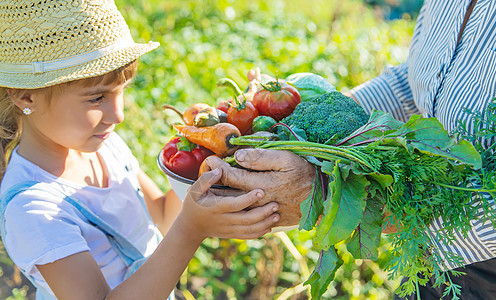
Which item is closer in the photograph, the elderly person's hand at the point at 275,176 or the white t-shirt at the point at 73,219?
the elderly person's hand at the point at 275,176

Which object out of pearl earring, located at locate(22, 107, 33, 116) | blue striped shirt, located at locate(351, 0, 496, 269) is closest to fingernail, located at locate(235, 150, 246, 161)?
blue striped shirt, located at locate(351, 0, 496, 269)

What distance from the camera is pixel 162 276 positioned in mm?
1577

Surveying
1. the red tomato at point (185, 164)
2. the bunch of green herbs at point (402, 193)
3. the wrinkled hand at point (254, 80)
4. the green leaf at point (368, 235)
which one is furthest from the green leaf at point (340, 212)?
the wrinkled hand at point (254, 80)

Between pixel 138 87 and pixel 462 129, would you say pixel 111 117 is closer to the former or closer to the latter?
pixel 462 129

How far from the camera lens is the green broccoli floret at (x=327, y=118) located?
155cm

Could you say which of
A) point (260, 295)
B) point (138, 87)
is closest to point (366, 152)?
point (260, 295)

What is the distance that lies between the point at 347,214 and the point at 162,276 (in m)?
0.66

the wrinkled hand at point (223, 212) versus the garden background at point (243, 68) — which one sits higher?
the wrinkled hand at point (223, 212)

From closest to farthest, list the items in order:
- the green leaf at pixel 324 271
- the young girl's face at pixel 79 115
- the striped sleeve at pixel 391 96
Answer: the green leaf at pixel 324 271 < the young girl's face at pixel 79 115 < the striped sleeve at pixel 391 96

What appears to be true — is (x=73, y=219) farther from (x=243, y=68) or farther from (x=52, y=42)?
(x=243, y=68)

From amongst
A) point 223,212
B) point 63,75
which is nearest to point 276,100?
point 223,212

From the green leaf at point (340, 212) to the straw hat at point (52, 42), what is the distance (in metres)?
0.85

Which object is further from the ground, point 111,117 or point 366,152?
point 366,152

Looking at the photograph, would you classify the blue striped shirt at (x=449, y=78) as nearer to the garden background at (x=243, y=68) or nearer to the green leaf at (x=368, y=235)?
the green leaf at (x=368, y=235)
